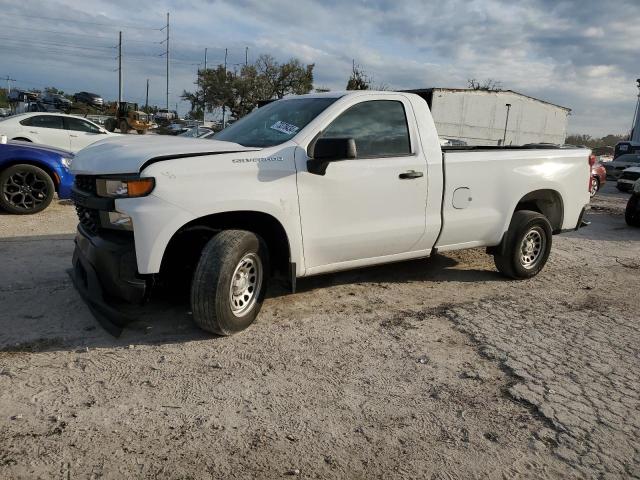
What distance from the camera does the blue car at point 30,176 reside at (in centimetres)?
788

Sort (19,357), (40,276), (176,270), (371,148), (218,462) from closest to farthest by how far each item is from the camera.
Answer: (218,462) → (19,357) → (176,270) → (371,148) → (40,276)

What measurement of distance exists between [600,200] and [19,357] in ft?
54.7

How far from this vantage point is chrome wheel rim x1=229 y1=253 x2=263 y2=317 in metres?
3.94

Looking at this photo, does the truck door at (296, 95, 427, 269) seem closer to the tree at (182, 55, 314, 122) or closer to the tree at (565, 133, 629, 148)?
the tree at (182, 55, 314, 122)

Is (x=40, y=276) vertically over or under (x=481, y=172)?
under

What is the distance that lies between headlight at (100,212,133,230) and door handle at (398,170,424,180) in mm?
2283

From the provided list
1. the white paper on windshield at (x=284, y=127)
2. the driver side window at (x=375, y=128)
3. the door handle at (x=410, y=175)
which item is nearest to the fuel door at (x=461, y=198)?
the door handle at (x=410, y=175)

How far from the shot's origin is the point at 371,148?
455cm

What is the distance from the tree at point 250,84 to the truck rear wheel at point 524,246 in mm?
44789

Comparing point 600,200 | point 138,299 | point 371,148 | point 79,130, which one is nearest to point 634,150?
point 600,200

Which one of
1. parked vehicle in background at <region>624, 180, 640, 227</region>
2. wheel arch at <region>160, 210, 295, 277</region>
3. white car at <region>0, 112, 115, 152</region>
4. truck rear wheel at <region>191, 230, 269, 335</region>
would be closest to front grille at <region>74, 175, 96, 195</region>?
wheel arch at <region>160, 210, 295, 277</region>

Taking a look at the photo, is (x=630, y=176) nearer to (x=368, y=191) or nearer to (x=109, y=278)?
(x=368, y=191)

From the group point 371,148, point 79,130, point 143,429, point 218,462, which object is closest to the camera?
point 218,462

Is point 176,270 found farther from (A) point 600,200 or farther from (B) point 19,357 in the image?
(A) point 600,200
